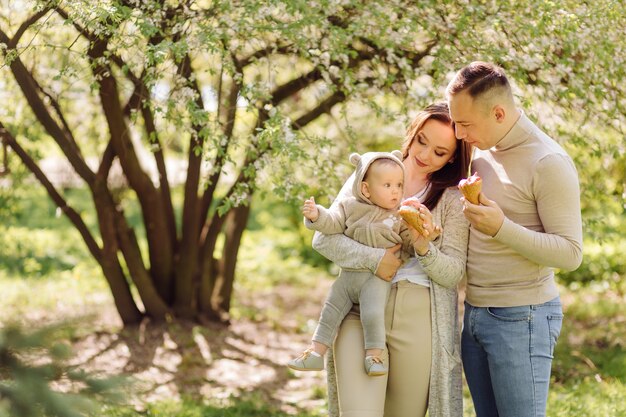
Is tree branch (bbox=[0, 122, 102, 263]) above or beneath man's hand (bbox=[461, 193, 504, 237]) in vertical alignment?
above

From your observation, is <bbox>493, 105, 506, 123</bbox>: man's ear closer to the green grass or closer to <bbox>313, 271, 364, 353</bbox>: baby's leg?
<bbox>313, 271, 364, 353</bbox>: baby's leg

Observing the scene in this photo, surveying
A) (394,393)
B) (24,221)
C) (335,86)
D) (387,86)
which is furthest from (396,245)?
(24,221)

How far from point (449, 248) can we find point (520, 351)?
0.45 meters

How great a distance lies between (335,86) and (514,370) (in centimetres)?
209

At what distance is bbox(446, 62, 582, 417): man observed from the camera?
2.80 meters

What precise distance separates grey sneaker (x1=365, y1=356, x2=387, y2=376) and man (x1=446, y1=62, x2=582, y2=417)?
38 cm

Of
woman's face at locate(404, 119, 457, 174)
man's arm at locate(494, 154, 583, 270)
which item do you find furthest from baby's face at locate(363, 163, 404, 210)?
man's arm at locate(494, 154, 583, 270)

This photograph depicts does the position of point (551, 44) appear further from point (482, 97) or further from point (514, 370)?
point (514, 370)

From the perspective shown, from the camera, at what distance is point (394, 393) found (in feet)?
10.3

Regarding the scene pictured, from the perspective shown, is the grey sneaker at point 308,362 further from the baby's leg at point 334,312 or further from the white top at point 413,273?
the white top at point 413,273

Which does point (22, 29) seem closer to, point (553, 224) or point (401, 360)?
point (401, 360)

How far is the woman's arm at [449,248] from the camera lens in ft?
9.73

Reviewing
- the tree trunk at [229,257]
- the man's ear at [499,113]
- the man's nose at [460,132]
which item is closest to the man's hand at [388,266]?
the man's nose at [460,132]

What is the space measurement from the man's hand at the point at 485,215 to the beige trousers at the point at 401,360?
42cm
